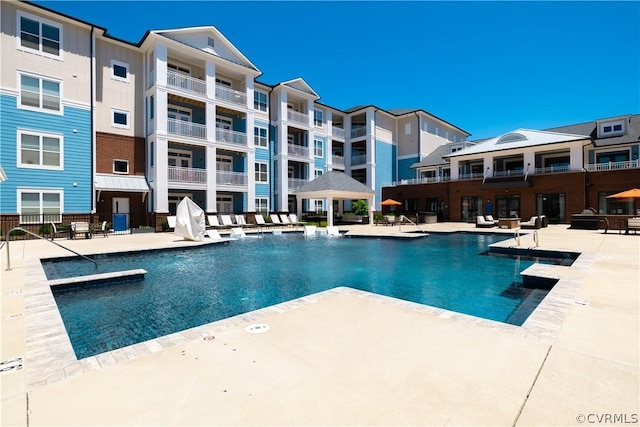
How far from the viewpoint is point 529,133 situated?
2802cm

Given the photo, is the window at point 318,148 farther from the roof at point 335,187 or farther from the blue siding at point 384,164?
the blue siding at point 384,164

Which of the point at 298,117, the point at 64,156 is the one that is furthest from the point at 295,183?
the point at 64,156

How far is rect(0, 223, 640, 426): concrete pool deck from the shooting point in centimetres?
228

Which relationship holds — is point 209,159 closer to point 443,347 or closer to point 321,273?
point 321,273

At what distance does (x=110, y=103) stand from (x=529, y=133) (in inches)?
1315

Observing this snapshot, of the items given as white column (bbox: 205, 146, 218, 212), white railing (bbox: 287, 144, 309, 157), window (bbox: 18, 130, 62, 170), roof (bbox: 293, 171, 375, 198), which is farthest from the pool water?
white railing (bbox: 287, 144, 309, 157)

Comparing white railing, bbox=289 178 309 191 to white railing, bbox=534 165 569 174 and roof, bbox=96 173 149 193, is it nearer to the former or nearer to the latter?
roof, bbox=96 173 149 193

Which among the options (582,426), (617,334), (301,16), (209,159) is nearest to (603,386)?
(582,426)

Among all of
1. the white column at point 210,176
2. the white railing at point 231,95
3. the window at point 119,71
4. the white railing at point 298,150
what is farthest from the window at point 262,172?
the window at point 119,71

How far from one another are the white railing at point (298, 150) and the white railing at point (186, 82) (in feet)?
30.2

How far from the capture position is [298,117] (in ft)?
99.7

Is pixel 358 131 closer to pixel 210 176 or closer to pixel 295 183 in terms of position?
pixel 295 183

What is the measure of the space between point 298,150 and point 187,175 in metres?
11.6

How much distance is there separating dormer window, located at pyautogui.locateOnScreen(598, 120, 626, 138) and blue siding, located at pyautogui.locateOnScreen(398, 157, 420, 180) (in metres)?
17.1
